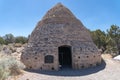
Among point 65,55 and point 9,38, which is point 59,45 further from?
point 9,38

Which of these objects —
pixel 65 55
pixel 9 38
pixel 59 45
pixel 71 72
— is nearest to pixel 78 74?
pixel 71 72

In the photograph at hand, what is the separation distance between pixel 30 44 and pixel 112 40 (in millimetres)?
18167

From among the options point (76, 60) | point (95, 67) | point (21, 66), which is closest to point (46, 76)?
point (21, 66)

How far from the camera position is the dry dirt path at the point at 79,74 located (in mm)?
16448

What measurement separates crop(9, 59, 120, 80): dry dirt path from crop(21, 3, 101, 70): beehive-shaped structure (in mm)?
977

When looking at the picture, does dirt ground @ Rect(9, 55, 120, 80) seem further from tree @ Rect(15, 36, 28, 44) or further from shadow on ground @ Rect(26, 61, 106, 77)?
tree @ Rect(15, 36, 28, 44)

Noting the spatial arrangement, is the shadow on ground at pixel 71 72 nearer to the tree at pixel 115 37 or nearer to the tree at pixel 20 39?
the tree at pixel 115 37

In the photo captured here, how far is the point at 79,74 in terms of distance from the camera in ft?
58.5

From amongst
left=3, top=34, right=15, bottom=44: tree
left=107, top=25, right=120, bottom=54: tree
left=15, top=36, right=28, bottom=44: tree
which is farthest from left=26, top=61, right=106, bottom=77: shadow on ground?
left=3, top=34, right=15, bottom=44: tree

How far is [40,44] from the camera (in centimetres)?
1977

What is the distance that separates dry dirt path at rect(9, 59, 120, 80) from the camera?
54.0 feet

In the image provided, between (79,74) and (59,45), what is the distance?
12.0 ft

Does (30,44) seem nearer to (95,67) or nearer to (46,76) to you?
(46,76)

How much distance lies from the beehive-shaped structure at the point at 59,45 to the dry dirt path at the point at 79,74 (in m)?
0.98
